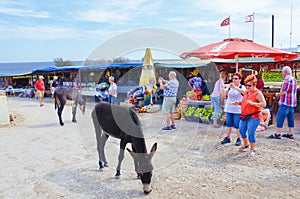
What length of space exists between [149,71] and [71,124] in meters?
3.75

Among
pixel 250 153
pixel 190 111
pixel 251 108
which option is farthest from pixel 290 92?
pixel 190 111

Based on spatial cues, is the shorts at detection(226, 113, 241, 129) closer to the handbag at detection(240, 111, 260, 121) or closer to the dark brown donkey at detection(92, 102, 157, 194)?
the handbag at detection(240, 111, 260, 121)

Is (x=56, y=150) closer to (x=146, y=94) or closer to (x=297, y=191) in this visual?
(x=297, y=191)

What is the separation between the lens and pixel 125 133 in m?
3.82

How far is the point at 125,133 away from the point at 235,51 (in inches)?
180

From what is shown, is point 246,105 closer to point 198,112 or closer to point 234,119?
point 234,119

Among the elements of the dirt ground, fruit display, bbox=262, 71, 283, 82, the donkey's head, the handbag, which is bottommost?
the dirt ground

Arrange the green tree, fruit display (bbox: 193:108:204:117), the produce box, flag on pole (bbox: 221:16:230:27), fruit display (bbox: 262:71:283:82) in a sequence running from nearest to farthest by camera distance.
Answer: the produce box < fruit display (bbox: 193:108:204:117) < flag on pole (bbox: 221:16:230:27) < fruit display (bbox: 262:71:283:82) < the green tree

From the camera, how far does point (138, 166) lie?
3520 mm

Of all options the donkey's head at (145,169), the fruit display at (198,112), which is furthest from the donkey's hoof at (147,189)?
the fruit display at (198,112)

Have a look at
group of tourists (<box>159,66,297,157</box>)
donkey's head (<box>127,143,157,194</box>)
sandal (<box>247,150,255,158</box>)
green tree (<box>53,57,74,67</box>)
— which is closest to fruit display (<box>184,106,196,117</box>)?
group of tourists (<box>159,66,297,157</box>)

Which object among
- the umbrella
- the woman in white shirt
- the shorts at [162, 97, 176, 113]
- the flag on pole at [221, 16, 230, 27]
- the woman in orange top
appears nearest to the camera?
the woman in orange top

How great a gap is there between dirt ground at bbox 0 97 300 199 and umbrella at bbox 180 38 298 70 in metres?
2.11

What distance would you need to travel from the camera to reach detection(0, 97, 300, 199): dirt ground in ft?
11.5
